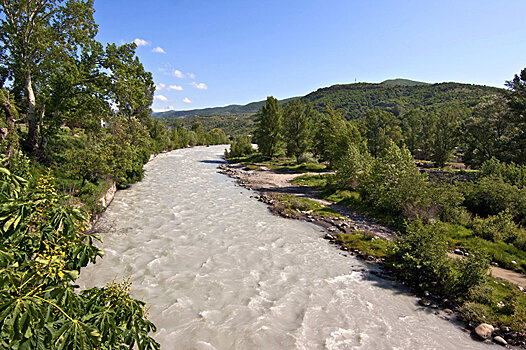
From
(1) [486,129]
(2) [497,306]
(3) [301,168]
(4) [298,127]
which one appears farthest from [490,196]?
(4) [298,127]

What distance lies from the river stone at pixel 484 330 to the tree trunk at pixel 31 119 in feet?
76.3

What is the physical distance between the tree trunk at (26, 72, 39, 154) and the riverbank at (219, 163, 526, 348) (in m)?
16.2

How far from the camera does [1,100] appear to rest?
14695 millimetres

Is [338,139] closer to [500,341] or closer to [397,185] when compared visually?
[397,185]

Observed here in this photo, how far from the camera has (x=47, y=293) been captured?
2578mm

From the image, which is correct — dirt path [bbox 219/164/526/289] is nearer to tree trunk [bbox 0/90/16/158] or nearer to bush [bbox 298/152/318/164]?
bush [bbox 298/152/318/164]

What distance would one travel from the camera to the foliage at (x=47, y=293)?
2105 millimetres

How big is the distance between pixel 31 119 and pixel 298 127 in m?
37.1

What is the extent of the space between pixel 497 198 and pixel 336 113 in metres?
24.8

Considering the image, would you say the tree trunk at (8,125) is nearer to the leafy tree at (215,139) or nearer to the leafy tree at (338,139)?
the leafy tree at (338,139)

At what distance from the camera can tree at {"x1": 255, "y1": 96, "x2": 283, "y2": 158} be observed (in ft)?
158

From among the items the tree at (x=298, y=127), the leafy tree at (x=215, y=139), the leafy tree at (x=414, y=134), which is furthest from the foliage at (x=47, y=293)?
the leafy tree at (x=215, y=139)

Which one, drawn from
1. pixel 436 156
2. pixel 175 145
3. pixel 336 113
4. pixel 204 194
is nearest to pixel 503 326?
pixel 204 194

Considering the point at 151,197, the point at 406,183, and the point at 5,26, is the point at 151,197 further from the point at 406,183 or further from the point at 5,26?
the point at 406,183
